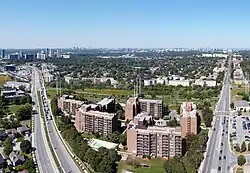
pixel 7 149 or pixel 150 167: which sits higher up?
pixel 7 149

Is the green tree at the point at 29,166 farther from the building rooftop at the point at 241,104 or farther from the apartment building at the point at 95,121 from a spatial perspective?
the building rooftop at the point at 241,104

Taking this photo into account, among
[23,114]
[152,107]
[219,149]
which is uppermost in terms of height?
[152,107]

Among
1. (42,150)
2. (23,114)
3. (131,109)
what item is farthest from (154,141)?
(23,114)

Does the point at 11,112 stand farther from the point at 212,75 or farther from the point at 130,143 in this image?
the point at 212,75

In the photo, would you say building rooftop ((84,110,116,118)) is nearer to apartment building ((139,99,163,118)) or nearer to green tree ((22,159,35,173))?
apartment building ((139,99,163,118))

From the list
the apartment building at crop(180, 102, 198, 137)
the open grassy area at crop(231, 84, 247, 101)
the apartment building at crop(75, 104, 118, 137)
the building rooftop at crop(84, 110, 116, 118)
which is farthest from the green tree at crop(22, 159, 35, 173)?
the open grassy area at crop(231, 84, 247, 101)

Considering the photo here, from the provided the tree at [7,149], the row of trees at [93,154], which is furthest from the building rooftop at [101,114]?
the tree at [7,149]

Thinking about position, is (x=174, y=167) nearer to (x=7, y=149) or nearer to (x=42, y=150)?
(x=42, y=150)
